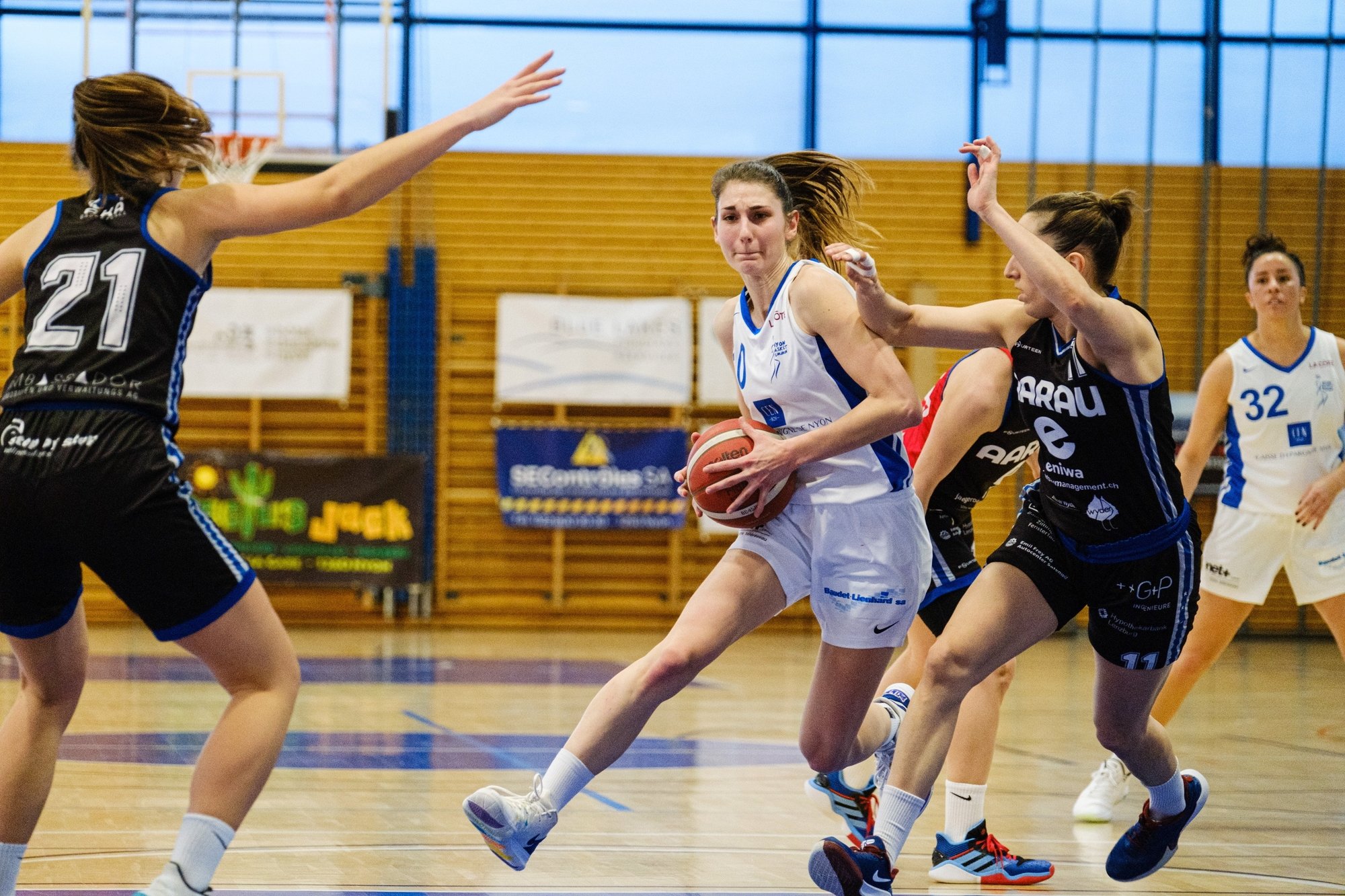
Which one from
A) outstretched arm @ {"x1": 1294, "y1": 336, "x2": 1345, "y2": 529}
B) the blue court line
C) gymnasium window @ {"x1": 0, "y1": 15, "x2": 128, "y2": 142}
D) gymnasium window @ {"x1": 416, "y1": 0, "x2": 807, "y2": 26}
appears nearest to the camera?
the blue court line

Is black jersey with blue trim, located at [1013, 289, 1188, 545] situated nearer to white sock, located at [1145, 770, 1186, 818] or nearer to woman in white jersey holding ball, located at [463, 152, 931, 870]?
woman in white jersey holding ball, located at [463, 152, 931, 870]

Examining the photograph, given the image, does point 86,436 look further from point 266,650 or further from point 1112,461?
point 1112,461

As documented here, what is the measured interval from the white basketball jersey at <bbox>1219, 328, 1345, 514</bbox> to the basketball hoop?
7.53m

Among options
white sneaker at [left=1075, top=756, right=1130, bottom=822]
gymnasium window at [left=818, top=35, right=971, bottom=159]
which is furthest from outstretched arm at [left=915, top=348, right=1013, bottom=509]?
gymnasium window at [left=818, top=35, right=971, bottom=159]

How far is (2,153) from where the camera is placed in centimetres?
1233

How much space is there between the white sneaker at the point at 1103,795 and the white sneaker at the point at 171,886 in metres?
3.20

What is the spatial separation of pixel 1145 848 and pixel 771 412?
157 centimetres

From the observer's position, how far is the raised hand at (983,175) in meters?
3.27

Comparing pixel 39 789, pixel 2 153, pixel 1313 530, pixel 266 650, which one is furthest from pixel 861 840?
pixel 2 153

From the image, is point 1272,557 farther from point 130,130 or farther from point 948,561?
point 130,130

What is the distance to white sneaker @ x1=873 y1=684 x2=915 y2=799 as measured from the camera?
4.21m

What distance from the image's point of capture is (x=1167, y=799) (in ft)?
12.6

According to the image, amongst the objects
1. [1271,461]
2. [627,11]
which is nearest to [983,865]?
[1271,461]

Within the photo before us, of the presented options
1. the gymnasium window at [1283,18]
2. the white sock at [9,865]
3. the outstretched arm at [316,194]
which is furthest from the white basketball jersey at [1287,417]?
the gymnasium window at [1283,18]
